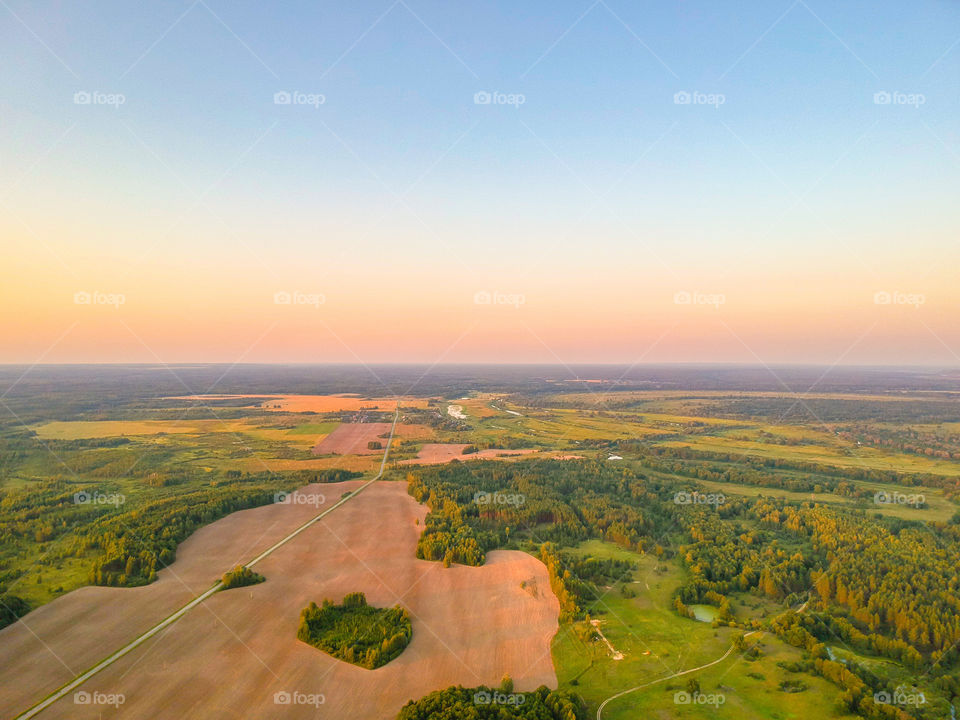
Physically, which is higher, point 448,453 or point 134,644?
point 134,644

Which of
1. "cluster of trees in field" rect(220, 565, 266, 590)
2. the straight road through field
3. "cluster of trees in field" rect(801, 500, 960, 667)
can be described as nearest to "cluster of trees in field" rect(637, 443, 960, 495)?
"cluster of trees in field" rect(801, 500, 960, 667)

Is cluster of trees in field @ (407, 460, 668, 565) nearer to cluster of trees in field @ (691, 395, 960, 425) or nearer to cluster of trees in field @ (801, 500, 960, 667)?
cluster of trees in field @ (801, 500, 960, 667)

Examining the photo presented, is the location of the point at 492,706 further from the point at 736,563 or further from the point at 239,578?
the point at 736,563

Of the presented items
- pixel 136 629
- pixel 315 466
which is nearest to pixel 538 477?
pixel 315 466

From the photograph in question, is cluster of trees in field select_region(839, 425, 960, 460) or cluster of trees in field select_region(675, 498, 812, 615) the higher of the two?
cluster of trees in field select_region(839, 425, 960, 460)

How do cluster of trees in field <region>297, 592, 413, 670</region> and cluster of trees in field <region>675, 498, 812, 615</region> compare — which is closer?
cluster of trees in field <region>297, 592, 413, 670</region>

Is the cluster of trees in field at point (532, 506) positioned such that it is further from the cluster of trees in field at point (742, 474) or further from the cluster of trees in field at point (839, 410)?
the cluster of trees in field at point (839, 410)

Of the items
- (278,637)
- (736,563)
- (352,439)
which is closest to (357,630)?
(278,637)
